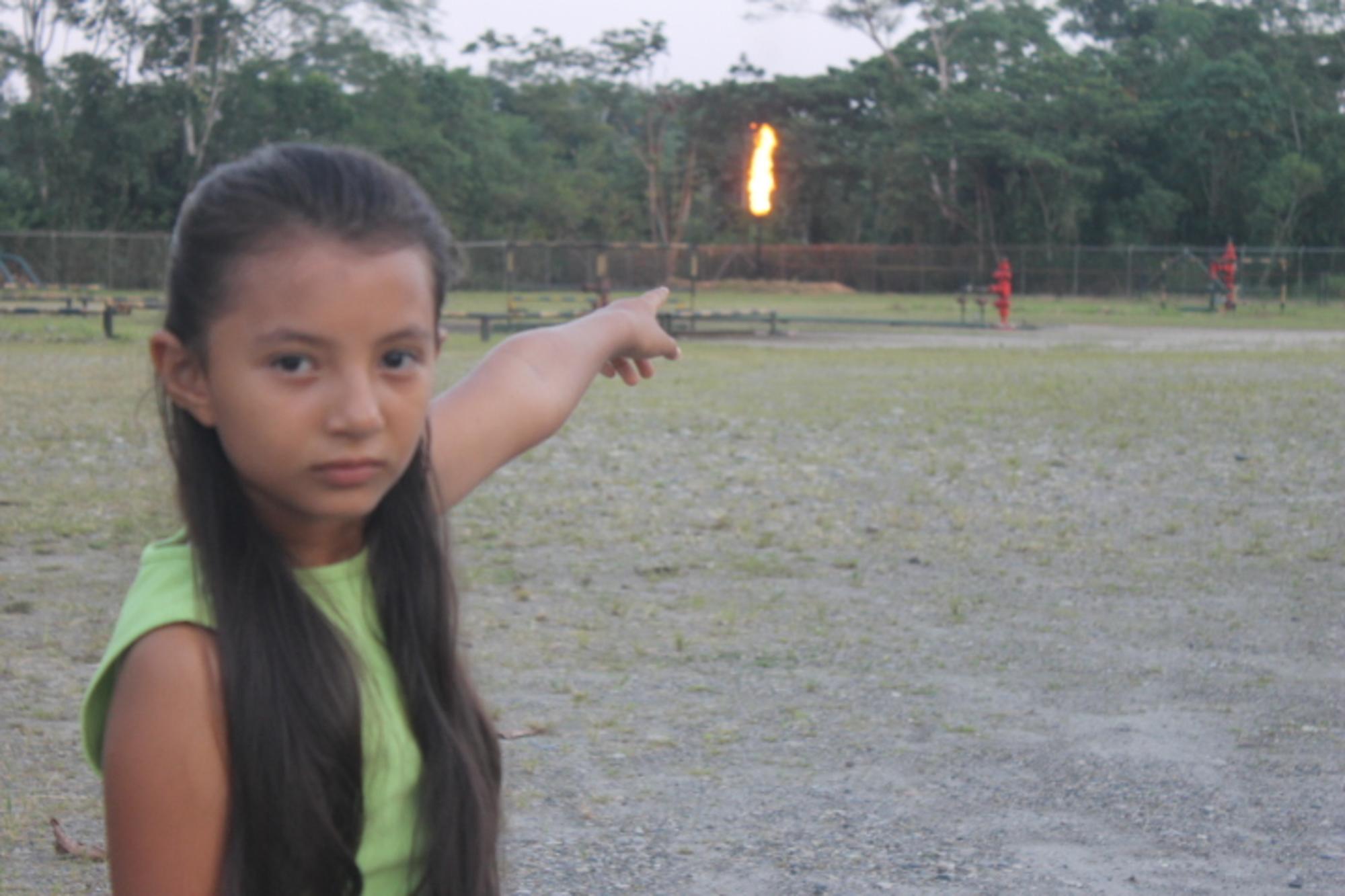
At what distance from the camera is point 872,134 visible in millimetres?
55594

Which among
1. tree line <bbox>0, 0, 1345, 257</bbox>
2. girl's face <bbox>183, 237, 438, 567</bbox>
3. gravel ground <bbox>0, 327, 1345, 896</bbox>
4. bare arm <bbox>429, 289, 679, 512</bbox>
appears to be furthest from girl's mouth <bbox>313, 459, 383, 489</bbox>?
tree line <bbox>0, 0, 1345, 257</bbox>

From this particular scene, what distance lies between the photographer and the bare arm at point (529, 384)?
5.98 feet

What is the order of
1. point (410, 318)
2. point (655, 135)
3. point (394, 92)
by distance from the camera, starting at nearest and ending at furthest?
1. point (410, 318)
2. point (394, 92)
3. point (655, 135)

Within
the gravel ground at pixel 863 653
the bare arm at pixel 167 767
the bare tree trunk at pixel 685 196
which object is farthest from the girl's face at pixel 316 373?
the bare tree trunk at pixel 685 196

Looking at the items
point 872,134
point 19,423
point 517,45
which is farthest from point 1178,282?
point 19,423

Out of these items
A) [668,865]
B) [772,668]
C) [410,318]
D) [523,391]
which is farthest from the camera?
[772,668]

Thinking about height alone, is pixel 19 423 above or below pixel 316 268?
below

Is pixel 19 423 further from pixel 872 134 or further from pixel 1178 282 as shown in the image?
pixel 872 134

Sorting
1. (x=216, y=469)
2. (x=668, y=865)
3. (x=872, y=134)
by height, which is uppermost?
(x=872, y=134)

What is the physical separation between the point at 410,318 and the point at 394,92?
51817 millimetres

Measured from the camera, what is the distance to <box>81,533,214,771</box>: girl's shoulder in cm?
122

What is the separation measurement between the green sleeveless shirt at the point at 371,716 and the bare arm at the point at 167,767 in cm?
8

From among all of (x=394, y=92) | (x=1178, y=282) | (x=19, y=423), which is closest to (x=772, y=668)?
(x=19, y=423)

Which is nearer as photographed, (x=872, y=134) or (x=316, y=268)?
(x=316, y=268)
